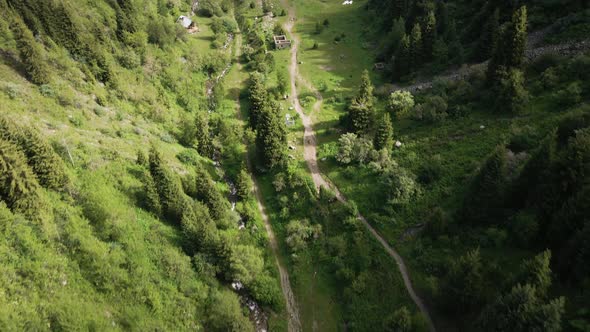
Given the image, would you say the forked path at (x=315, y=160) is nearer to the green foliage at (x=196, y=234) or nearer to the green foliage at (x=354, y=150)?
the green foliage at (x=354, y=150)

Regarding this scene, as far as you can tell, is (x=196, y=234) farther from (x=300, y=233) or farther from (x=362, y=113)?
(x=362, y=113)

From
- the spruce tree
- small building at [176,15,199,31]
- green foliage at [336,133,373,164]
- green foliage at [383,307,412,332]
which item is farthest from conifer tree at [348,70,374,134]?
small building at [176,15,199,31]

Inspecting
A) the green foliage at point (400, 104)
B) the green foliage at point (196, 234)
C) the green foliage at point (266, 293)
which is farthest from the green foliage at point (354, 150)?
the green foliage at point (196, 234)

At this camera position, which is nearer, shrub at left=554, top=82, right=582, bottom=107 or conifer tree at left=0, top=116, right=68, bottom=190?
conifer tree at left=0, top=116, right=68, bottom=190

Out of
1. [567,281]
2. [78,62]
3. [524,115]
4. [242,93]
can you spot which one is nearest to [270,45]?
[242,93]

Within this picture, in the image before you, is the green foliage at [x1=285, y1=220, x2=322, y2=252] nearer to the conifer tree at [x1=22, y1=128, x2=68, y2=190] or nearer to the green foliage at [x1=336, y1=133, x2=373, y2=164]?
the green foliage at [x1=336, y1=133, x2=373, y2=164]

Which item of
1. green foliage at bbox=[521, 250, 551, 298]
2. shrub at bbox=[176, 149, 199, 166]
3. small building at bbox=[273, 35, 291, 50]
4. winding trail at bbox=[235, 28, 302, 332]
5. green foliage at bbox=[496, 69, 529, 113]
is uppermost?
small building at bbox=[273, 35, 291, 50]

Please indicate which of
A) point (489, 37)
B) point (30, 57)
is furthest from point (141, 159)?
point (489, 37)
